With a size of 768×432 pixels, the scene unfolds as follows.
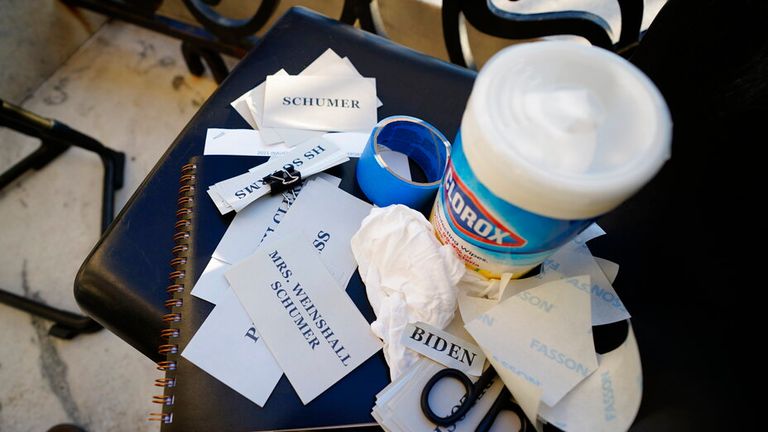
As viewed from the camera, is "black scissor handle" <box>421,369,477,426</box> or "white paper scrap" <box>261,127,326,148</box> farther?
"white paper scrap" <box>261,127,326,148</box>

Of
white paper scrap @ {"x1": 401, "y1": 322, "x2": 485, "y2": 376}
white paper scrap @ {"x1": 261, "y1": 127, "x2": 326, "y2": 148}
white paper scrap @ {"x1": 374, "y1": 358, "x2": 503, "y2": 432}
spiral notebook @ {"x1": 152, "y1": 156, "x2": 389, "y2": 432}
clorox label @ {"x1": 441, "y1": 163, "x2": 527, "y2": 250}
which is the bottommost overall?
spiral notebook @ {"x1": 152, "y1": 156, "x2": 389, "y2": 432}

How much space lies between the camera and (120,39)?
117cm

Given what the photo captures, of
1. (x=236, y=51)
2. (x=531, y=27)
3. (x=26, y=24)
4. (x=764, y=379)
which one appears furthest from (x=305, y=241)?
(x=26, y=24)

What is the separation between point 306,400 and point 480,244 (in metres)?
0.19

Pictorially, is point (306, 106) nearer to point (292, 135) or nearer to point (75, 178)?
point (292, 135)

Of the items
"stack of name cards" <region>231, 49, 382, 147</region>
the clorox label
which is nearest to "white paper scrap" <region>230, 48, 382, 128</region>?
"stack of name cards" <region>231, 49, 382, 147</region>

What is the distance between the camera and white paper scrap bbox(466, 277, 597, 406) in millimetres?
355

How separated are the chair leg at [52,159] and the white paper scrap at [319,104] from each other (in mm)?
575

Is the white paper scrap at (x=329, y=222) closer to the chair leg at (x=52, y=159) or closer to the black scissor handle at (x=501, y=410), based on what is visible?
the black scissor handle at (x=501, y=410)

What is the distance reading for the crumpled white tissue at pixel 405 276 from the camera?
38 cm

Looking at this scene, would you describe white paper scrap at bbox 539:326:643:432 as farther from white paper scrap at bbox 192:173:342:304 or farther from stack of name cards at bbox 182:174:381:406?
white paper scrap at bbox 192:173:342:304

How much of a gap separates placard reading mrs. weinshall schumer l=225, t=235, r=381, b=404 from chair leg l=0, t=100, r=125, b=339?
1.89 feet

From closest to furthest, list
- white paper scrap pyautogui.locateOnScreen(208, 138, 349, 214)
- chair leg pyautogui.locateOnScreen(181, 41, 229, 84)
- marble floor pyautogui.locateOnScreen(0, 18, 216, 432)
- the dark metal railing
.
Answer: white paper scrap pyautogui.locateOnScreen(208, 138, 349, 214), the dark metal railing, marble floor pyautogui.locateOnScreen(0, 18, 216, 432), chair leg pyautogui.locateOnScreen(181, 41, 229, 84)

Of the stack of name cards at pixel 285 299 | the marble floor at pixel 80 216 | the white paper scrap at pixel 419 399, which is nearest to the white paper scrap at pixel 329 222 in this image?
the stack of name cards at pixel 285 299
